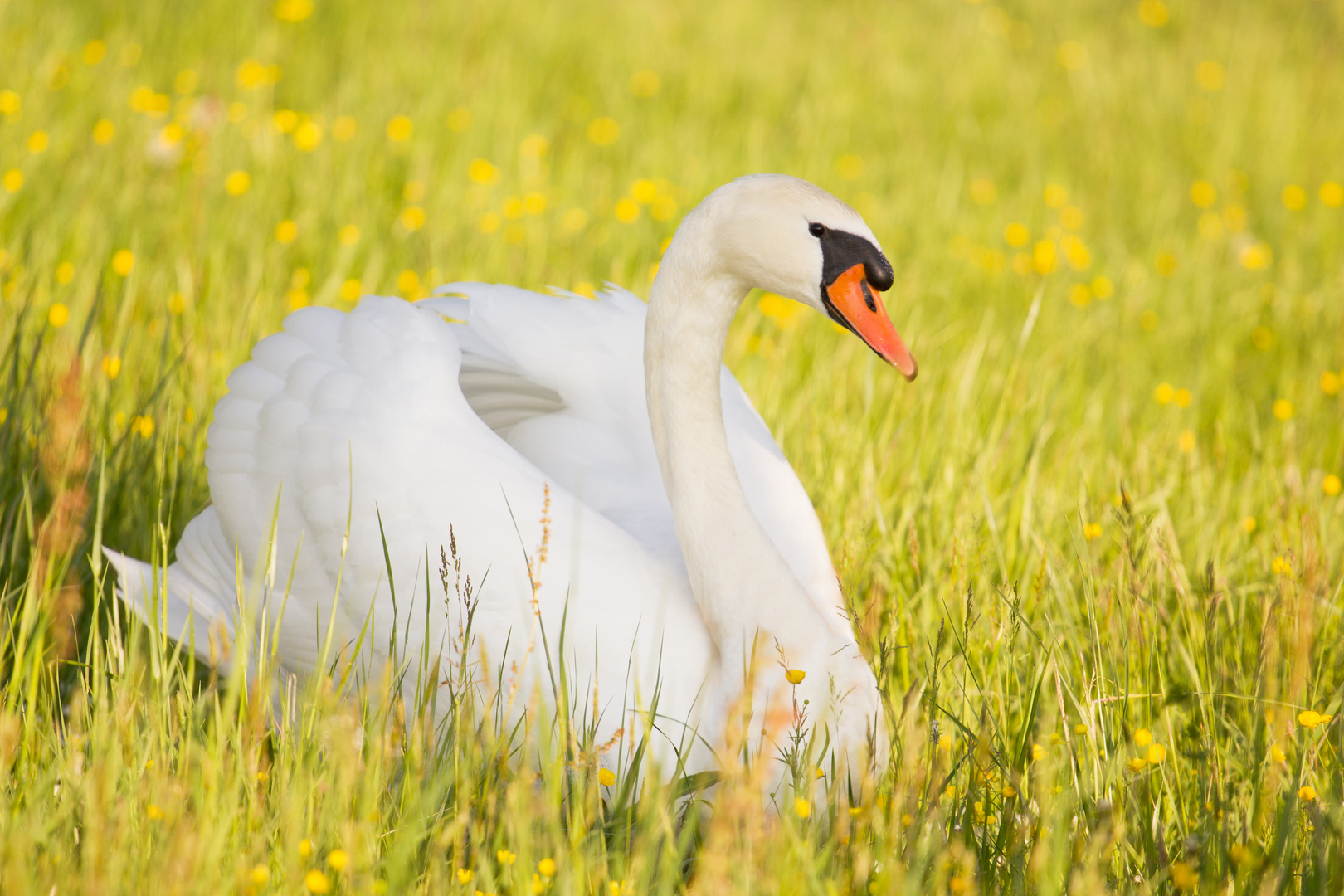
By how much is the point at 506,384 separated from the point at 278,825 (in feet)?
4.43

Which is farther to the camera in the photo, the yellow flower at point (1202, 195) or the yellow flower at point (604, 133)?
the yellow flower at point (1202, 195)

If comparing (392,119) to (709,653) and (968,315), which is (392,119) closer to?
(968,315)

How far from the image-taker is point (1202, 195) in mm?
5801

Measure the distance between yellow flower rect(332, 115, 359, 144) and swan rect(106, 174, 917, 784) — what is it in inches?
99.2

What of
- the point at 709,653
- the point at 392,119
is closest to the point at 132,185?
the point at 392,119

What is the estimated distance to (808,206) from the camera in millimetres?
1909

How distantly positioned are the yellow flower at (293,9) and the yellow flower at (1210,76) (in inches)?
215

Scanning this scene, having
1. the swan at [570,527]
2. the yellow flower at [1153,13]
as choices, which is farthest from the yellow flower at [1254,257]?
the yellow flower at [1153,13]

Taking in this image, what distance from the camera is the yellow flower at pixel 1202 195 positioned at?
5789 mm

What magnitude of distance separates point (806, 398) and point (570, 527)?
1.45m

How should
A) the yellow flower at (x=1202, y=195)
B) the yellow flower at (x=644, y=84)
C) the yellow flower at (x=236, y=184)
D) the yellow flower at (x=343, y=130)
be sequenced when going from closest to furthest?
1. the yellow flower at (x=236, y=184)
2. the yellow flower at (x=343, y=130)
3. the yellow flower at (x=1202, y=195)
4. the yellow flower at (x=644, y=84)

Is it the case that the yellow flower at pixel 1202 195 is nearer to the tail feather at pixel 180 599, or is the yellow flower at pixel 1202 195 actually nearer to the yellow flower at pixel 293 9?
the yellow flower at pixel 293 9

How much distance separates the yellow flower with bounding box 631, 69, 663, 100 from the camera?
244 inches

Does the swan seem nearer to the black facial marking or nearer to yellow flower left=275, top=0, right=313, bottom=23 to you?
the black facial marking
